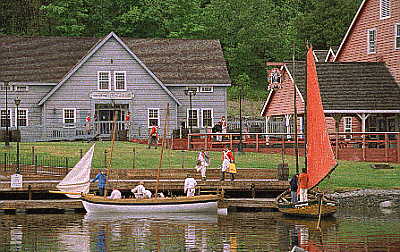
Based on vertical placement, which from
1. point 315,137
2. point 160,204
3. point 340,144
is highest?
point 315,137

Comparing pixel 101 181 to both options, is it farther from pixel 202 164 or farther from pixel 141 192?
pixel 202 164

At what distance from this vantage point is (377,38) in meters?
66.1

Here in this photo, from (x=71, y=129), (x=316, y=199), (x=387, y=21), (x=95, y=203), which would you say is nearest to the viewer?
(x=316, y=199)

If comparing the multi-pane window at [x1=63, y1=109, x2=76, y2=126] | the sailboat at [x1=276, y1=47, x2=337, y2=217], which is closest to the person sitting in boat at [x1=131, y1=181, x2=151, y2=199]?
the sailboat at [x1=276, y1=47, x2=337, y2=217]

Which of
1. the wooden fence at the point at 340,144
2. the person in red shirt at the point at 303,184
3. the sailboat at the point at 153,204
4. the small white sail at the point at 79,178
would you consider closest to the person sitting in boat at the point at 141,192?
the sailboat at the point at 153,204

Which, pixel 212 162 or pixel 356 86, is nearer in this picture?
pixel 212 162

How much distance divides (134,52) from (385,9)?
23.8m

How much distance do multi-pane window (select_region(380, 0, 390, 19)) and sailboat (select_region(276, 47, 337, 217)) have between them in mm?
24003

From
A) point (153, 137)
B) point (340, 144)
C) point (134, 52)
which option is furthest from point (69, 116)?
point (340, 144)

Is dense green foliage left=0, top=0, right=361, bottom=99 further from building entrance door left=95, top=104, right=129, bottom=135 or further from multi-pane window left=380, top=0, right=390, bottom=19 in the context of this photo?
multi-pane window left=380, top=0, right=390, bottom=19

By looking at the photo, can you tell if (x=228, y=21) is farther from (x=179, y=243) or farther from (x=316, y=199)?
(x=179, y=243)

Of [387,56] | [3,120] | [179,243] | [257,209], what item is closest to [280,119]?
[387,56]

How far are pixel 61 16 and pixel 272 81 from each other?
30539 mm

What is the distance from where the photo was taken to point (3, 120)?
2899 inches
